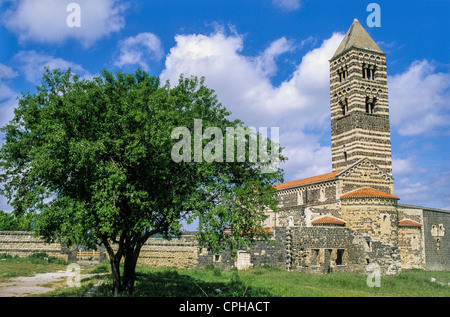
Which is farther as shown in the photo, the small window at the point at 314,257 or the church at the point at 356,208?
the church at the point at 356,208

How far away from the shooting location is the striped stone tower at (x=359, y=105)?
50.2 meters

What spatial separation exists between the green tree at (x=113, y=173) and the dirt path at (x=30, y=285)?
546 cm

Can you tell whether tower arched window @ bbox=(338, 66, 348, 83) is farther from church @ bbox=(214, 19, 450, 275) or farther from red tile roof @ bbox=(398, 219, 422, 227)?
red tile roof @ bbox=(398, 219, 422, 227)

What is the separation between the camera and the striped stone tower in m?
50.2

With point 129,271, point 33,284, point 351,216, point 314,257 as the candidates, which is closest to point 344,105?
point 351,216

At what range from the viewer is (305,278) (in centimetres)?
2966

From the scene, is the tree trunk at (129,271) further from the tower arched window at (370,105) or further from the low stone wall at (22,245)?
the tower arched window at (370,105)

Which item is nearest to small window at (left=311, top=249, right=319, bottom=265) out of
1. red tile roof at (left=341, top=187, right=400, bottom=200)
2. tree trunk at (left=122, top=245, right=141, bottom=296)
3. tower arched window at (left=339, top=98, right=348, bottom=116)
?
red tile roof at (left=341, top=187, right=400, bottom=200)

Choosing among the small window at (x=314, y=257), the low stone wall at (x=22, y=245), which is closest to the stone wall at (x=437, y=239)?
the small window at (x=314, y=257)

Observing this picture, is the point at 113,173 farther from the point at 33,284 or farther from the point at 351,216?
the point at 351,216

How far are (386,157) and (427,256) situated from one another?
1303 centimetres

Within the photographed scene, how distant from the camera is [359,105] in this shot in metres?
50.7

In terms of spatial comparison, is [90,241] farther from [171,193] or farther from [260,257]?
[260,257]
